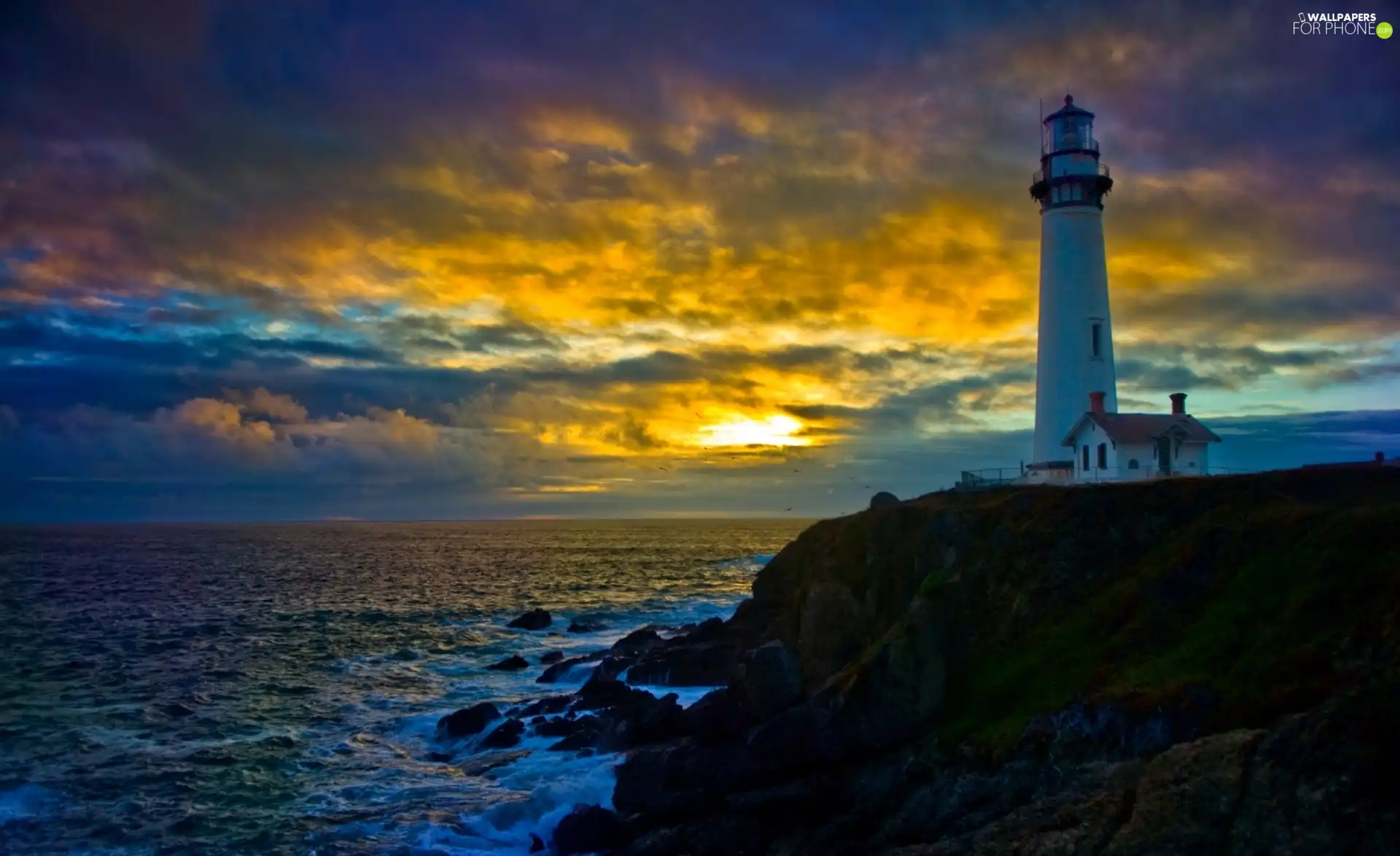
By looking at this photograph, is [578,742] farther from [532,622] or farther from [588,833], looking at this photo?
[532,622]

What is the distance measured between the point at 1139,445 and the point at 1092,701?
1985cm

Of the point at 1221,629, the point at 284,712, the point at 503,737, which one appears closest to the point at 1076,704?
the point at 1221,629

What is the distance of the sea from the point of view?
24.1 m

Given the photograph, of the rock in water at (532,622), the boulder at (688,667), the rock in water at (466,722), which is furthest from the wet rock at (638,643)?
the rock in water at (532,622)

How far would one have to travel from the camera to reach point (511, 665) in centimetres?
4709

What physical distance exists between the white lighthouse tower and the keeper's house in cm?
137

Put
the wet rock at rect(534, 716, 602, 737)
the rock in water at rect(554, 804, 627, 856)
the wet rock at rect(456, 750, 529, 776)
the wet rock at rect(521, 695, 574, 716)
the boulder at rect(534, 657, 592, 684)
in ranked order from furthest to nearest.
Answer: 1. the boulder at rect(534, 657, 592, 684)
2. the wet rock at rect(521, 695, 574, 716)
3. the wet rock at rect(534, 716, 602, 737)
4. the wet rock at rect(456, 750, 529, 776)
5. the rock in water at rect(554, 804, 627, 856)

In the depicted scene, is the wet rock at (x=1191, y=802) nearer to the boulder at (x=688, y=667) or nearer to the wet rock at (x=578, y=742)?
the wet rock at (x=578, y=742)

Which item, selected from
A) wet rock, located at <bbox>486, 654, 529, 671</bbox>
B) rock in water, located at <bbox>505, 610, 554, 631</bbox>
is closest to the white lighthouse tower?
wet rock, located at <bbox>486, 654, 529, 671</bbox>

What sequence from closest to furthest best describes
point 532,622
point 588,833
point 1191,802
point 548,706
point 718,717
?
point 1191,802 → point 588,833 → point 718,717 → point 548,706 → point 532,622

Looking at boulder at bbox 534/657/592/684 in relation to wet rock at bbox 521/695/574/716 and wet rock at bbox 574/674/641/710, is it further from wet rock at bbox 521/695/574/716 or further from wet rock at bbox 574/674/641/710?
wet rock at bbox 574/674/641/710

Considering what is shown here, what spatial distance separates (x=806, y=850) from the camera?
18703mm

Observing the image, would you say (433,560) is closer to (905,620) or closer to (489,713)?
(489,713)

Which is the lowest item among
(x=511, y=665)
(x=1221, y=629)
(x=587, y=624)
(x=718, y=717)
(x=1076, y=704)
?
(x=587, y=624)
